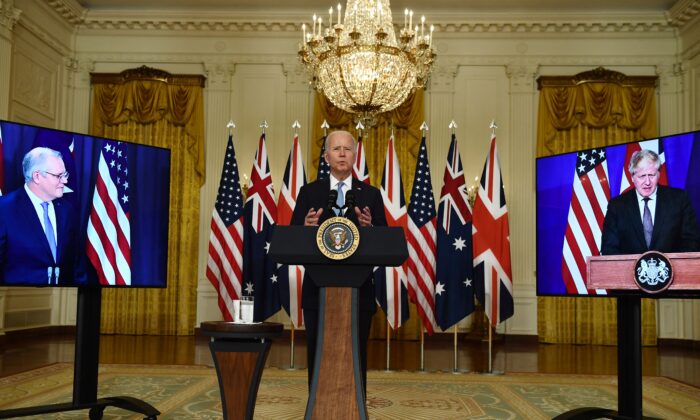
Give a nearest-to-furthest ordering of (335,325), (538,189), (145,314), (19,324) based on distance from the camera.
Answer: (335,325) < (538,189) < (19,324) < (145,314)

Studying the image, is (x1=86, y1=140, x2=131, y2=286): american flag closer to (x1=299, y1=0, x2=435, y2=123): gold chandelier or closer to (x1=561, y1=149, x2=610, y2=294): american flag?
(x1=561, y1=149, x2=610, y2=294): american flag

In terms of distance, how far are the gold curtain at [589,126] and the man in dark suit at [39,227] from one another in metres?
8.19

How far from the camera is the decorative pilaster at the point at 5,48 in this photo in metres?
8.94

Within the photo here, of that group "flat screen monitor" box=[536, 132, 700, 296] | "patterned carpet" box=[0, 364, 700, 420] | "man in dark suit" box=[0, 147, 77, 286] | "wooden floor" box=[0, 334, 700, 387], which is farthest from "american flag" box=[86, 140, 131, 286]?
"wooden floor" box=[0, 334, 700, 387]

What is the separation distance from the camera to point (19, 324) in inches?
383

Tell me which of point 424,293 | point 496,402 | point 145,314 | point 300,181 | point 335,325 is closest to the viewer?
point 335,325

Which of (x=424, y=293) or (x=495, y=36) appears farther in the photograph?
(x=495, y=36)

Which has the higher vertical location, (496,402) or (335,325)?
(335,325)

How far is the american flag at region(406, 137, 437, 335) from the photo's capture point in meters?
7.37

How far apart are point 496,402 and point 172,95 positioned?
313 inches

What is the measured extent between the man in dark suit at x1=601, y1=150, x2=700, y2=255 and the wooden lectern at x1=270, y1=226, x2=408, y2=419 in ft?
5.15

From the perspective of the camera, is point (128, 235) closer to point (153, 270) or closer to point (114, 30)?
point (153, 270)

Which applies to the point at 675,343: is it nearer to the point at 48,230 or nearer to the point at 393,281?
the point at 393,281

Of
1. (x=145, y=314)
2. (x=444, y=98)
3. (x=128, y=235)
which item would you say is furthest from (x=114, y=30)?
(x=128, y=235)
